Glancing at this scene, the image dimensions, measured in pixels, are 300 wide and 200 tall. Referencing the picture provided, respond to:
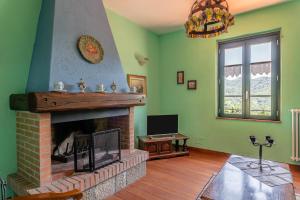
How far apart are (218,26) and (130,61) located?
1986 mm

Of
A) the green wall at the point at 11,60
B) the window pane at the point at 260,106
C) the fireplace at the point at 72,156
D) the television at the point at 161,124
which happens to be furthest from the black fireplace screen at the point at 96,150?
the window pane at the point at 260,106

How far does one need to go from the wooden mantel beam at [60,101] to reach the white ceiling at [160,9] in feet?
5.21

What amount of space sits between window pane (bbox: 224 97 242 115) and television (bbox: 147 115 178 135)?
1.02m

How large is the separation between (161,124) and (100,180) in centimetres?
180

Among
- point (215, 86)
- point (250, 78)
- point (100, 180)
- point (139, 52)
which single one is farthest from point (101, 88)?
point (250, 78)

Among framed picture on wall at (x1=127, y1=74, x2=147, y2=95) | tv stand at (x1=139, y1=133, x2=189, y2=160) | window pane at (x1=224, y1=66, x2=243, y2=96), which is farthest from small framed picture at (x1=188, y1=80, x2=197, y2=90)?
tv stand at (x1=139, y1=133, x2=189, y2=160)

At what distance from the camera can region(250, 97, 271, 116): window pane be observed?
320cm

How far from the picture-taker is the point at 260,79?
3244mm

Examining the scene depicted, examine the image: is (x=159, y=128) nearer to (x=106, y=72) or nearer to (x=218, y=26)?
(x=106, y=72)

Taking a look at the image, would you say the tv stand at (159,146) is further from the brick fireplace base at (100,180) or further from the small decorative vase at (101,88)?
the small decorative vase at (101,88)

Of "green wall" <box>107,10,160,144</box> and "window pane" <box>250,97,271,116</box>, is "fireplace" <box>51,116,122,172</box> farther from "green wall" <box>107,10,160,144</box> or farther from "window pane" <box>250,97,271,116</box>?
"window pane" <box>250,97,271,116</box>

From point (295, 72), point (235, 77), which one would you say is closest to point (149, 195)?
point (235, 77)

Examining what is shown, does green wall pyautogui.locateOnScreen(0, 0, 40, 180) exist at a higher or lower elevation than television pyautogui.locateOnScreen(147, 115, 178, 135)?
higher

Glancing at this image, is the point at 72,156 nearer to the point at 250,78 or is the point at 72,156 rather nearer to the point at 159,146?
the point at 159,146
